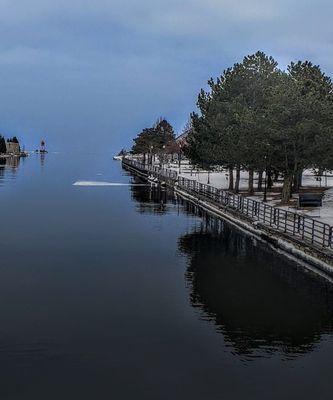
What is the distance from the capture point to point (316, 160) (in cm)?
4703

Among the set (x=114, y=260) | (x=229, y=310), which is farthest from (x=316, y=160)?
(x=229, y=310)

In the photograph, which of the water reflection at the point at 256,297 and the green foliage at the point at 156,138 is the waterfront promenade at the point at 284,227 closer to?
the water reflection at the point at 256,297

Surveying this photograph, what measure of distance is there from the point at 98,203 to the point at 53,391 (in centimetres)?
4429

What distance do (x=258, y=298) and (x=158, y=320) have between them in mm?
5116

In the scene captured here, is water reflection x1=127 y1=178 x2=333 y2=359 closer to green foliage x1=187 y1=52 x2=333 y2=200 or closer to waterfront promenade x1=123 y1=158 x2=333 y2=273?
waterfront promenade x1=123 y1=158 x2=333 y2=273

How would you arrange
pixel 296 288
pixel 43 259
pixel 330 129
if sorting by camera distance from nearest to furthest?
pixel 296 288, pixel 43 259, pixel 330 129

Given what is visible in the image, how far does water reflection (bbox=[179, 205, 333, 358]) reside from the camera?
16766mm

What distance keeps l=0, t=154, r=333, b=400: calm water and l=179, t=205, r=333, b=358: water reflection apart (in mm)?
49

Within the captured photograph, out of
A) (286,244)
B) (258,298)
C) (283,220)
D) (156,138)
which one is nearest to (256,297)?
(258,298)

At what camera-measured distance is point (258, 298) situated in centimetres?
2141

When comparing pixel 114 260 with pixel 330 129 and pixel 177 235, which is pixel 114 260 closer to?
pixel 177 235

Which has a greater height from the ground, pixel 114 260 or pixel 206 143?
pixel 206 143

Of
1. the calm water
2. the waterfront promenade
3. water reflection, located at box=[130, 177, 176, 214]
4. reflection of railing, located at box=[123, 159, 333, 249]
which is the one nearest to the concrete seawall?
the waterfront promenade

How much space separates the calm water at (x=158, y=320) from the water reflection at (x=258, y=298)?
0.16 feet
